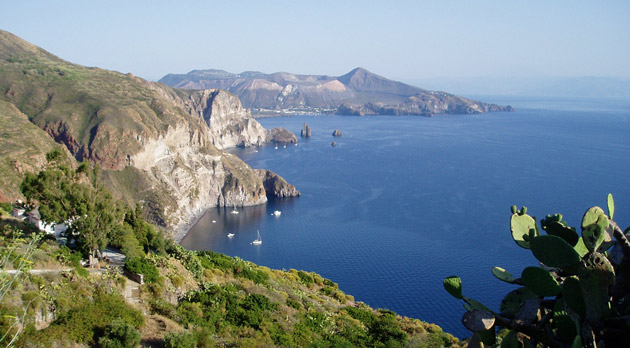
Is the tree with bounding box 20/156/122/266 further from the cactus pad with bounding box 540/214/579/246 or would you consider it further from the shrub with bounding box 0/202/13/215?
the cactus pad with bounding box 540/214/579/246

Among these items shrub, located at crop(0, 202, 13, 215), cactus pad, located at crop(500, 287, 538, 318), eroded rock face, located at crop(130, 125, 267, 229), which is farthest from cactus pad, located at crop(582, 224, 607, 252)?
eroded rock face, located at crop(130, 125, 267, 229)

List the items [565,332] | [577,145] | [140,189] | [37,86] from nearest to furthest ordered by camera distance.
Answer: [565,332] < [140,189] < [37,86] < [577,145]

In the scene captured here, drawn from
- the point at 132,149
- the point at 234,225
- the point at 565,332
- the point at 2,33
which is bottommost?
the point at 234,225

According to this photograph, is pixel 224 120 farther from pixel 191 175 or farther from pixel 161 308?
pixel 161 308

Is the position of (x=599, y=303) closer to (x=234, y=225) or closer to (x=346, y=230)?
(x=346, y=230)

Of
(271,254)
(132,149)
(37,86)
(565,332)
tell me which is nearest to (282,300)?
(565,332)

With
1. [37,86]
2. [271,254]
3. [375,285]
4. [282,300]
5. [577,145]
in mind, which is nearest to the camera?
[282,300]

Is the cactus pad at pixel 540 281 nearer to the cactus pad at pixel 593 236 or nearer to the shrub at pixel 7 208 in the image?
the cactus pad at pixel 593 236
